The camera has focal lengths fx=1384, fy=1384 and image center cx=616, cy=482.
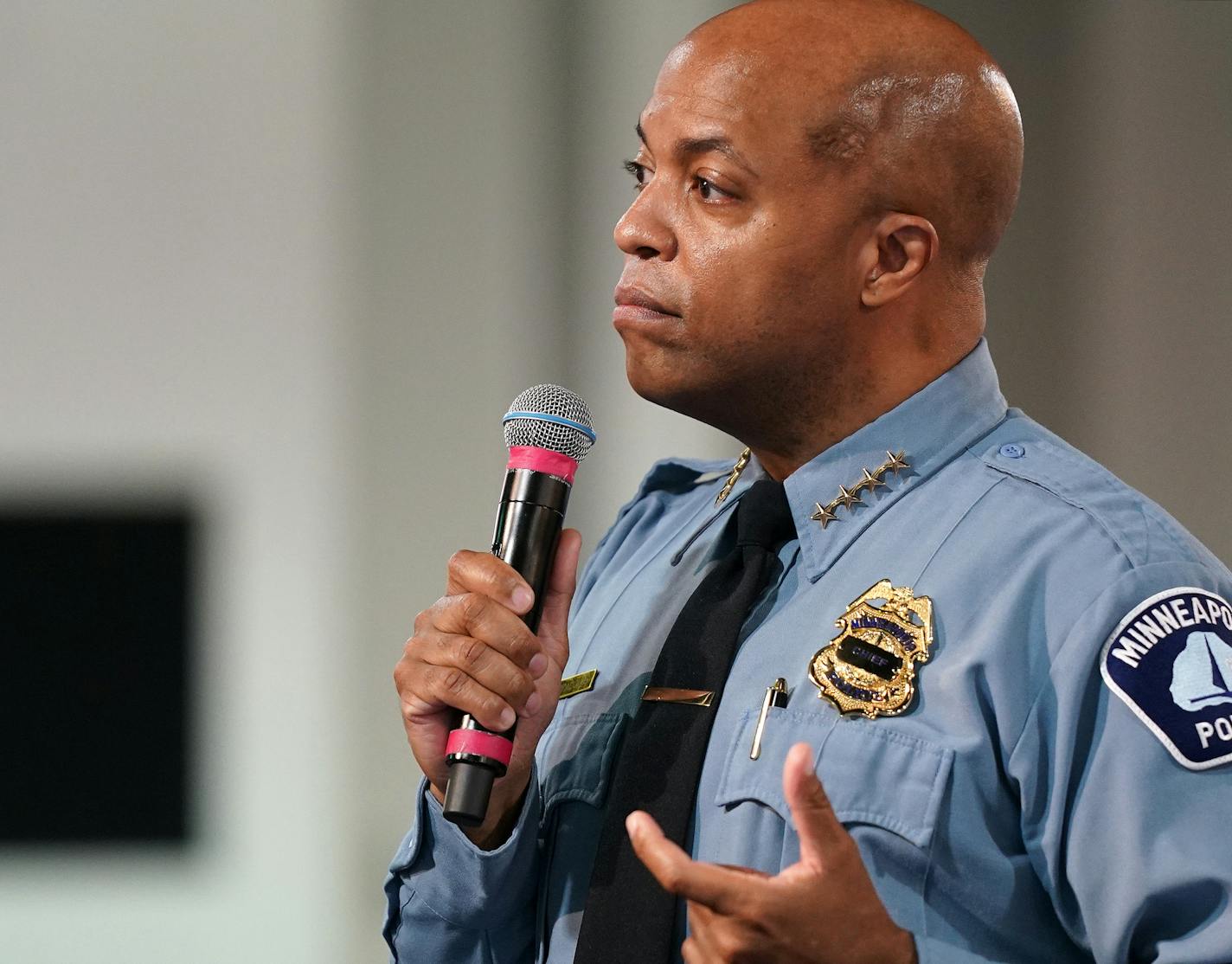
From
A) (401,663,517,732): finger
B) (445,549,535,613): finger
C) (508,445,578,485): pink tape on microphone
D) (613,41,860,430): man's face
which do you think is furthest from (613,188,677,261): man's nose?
(401,663,517,732): finger

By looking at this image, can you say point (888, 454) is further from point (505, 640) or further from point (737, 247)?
point (505, 640)

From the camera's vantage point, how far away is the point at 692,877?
910 mm

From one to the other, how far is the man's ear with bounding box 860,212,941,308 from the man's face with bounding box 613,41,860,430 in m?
0.02

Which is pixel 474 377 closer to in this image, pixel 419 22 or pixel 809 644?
pixel 419 22

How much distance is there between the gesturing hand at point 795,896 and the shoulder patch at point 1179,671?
10.1 inches

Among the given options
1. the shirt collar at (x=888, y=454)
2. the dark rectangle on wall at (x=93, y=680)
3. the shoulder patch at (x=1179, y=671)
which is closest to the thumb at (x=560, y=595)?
the shirt collar at (x=888, y=454)

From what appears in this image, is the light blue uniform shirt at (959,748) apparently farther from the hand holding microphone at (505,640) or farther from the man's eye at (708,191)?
the man's eye at (708,191)

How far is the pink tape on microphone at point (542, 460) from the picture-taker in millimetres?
1214

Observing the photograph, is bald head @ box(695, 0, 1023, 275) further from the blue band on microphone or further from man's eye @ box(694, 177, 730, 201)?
the blue band on microphone

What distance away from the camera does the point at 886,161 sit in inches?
49.9

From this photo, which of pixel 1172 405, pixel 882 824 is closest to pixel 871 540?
pixel 882 824

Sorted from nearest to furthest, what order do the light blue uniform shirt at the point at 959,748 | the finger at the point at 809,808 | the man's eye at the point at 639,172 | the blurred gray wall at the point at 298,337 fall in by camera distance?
the finger at the point at 809,808 → the light blue uniform shirt at the point at 959,748 → the man's eye at the point at 639,172 → the blurred gray wall at the point at 298,337

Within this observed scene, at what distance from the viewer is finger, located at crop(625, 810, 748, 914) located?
91cm

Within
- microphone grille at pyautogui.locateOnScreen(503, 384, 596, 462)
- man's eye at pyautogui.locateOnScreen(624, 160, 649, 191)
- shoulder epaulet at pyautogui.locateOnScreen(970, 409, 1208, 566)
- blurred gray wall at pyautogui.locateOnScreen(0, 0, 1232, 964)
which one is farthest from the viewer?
blurred gray wall at pyautogui.locateOnScreen(0, 0, 1232, 964)
